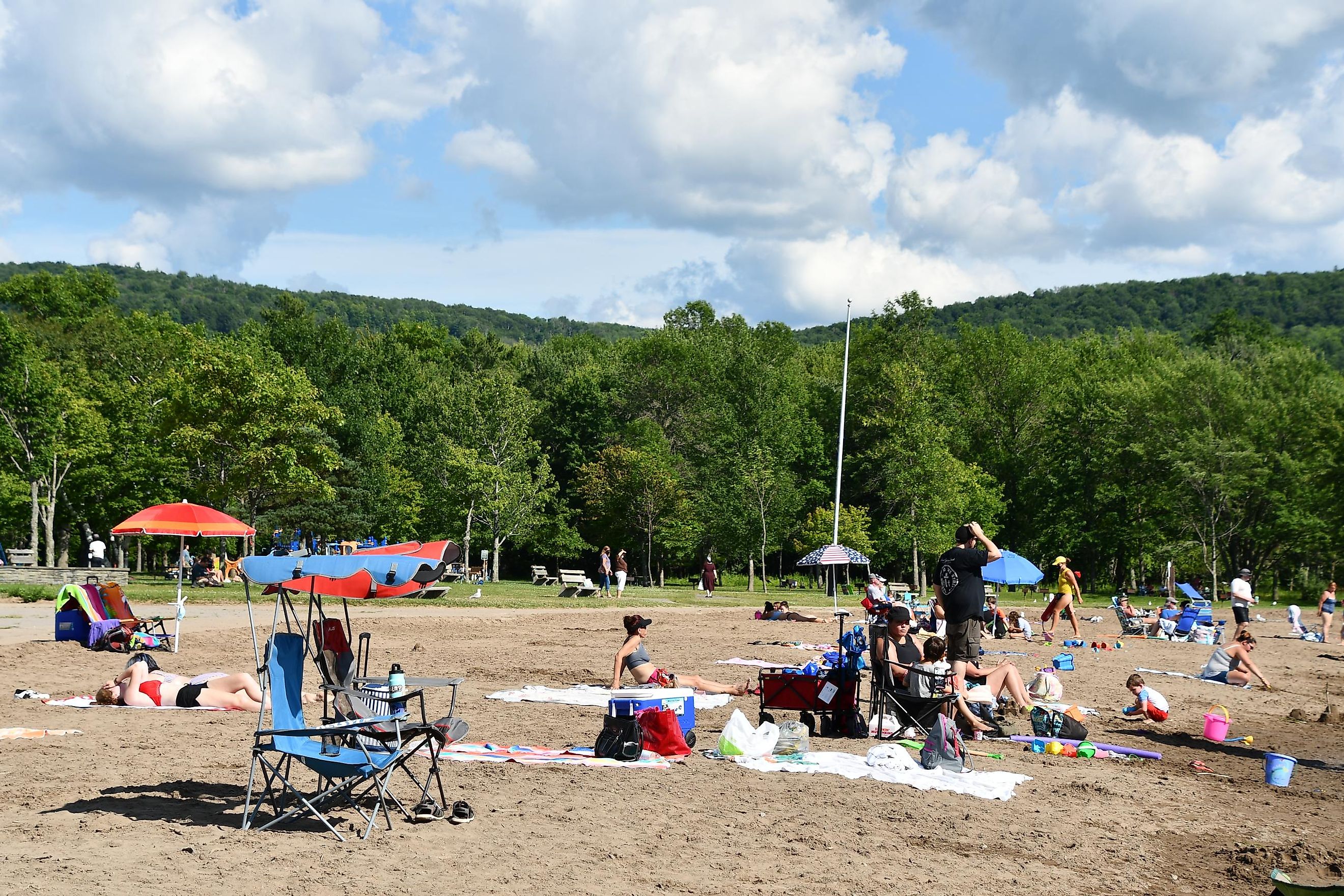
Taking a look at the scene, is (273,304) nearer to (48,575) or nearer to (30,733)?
(48,575)

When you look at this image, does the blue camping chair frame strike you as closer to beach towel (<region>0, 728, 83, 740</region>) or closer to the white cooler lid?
the white cooler lid

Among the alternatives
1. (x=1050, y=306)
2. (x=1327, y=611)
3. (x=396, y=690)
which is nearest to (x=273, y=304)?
(x=1050, y=306)

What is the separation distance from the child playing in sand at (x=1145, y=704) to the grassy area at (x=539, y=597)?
58.5ft

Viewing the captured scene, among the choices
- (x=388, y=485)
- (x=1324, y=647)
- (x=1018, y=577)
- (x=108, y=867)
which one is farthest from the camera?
(x=388, y=485)

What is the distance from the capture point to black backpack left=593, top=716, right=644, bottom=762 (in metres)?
9.16

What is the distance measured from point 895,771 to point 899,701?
57.6 inches

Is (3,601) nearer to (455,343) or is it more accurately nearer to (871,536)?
(871,536)

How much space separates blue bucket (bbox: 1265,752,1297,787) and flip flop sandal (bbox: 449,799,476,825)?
22.2 feet

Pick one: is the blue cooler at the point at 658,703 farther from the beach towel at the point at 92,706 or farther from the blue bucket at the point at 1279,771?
the blue bucket at the point at 1279,771

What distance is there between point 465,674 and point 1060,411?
1783 inches

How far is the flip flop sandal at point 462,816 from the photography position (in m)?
7.15

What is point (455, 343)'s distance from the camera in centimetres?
8219

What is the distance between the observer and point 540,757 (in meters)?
9.14

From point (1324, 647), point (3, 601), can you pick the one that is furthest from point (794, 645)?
point (3, 601)
